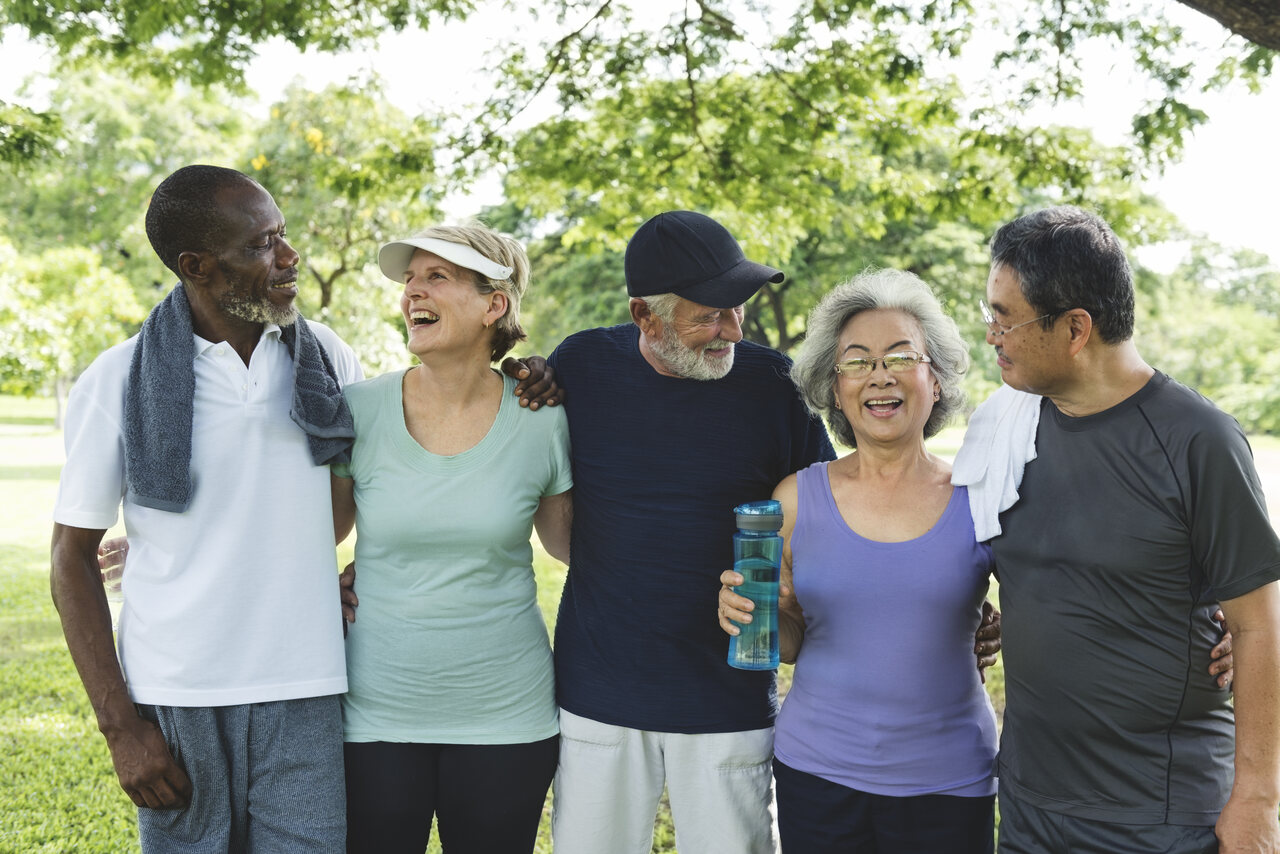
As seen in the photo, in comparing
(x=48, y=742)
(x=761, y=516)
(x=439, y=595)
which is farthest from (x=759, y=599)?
(x=48, y=742)

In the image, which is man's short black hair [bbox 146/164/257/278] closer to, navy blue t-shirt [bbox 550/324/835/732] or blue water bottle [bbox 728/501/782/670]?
navy blue t-shirt [bbox 550/324/835/732]

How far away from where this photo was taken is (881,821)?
2.64 meters

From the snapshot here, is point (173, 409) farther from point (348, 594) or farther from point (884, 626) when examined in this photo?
point (884, 626)

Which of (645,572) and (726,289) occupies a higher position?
(726,289)

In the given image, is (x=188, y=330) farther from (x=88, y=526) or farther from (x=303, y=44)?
(x=303, y=44)

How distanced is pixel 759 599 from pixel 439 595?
89 cm

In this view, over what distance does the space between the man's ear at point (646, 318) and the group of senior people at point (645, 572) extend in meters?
0.01

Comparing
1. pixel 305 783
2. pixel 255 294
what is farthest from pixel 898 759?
pixel 255 294

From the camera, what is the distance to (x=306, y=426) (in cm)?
272

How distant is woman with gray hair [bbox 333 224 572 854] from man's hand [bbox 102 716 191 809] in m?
0.46

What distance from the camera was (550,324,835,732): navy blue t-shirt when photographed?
9.59 feet

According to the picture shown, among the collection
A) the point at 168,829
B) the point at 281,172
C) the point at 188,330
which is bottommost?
the point at 168,829

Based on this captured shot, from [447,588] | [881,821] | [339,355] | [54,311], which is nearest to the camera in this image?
[881,821]

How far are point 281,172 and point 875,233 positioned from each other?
14014mm
